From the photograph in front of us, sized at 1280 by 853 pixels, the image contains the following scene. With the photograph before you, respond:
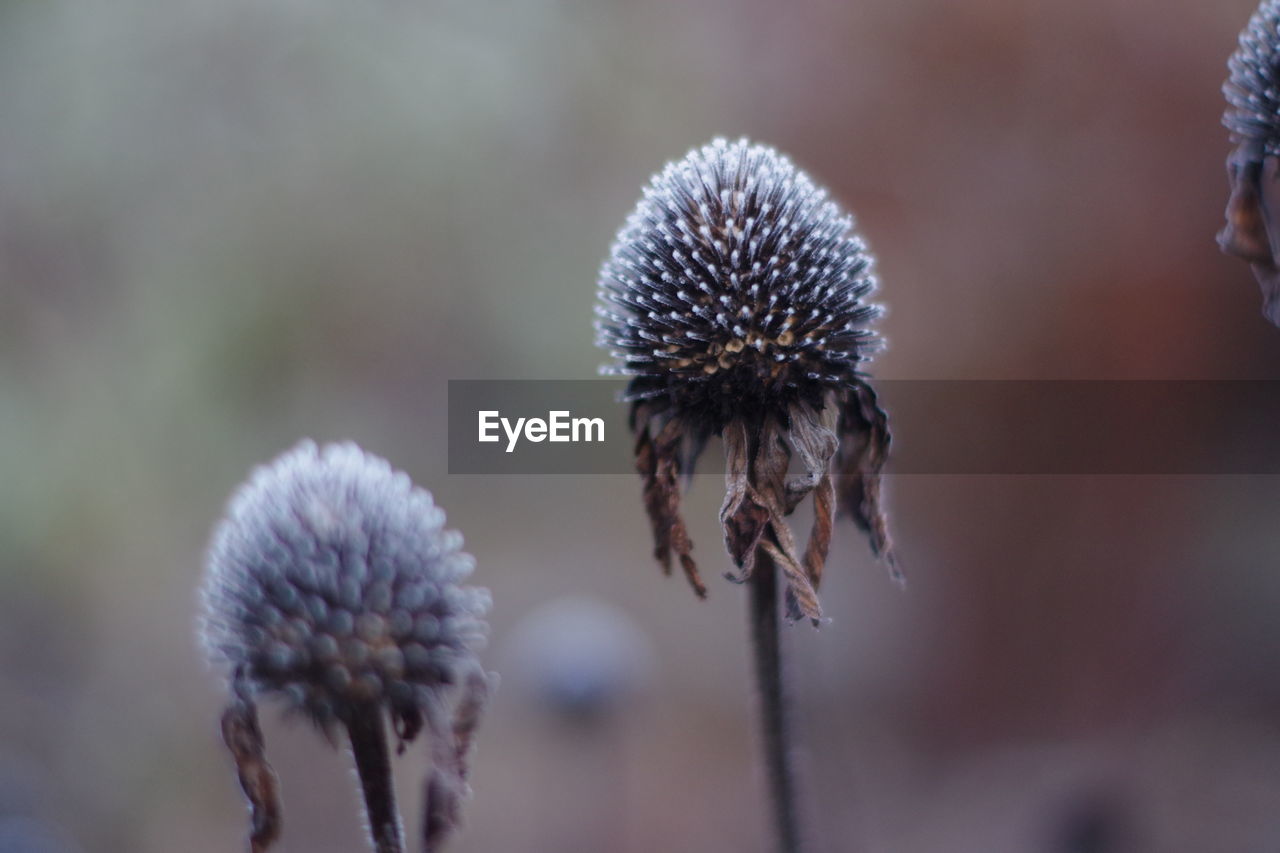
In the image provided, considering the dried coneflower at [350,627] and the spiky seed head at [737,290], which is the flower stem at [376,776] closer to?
the dried coneflower at [350,627]

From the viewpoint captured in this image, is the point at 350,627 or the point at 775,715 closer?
the point at 350,627

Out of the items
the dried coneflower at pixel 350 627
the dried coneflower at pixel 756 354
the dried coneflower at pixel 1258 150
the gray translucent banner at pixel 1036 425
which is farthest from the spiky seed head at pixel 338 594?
the gray translucent banner at pixel 1036 425

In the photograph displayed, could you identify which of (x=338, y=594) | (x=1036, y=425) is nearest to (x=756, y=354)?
(x=338, y=594)

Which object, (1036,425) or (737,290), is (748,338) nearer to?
(737,290)

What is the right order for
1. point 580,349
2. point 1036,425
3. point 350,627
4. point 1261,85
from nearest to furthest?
1. point 350,627
2. point 1261,85
3. point 1036,425
4. point 580,349

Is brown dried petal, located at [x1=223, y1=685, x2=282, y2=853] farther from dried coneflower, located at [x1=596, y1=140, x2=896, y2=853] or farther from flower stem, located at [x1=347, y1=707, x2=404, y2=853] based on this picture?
dried coneflower, located at [x1=596, y1=140, x2=896, y2=853]

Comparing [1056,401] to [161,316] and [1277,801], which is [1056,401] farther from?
[161,316]

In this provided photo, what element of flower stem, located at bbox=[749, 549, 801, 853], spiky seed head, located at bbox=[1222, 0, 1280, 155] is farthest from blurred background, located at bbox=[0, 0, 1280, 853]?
spiky seed head, located at bbox=[1222, 0, 1280, 155]

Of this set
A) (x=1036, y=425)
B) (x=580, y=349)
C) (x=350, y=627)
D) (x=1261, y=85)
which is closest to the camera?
(x=350, y=627)

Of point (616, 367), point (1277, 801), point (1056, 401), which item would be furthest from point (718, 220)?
point (1056, 401)
